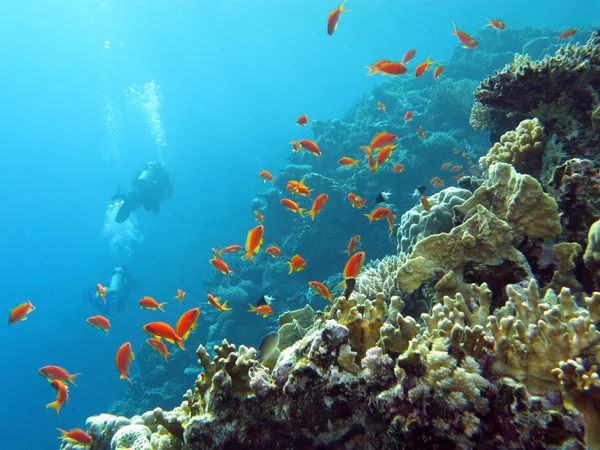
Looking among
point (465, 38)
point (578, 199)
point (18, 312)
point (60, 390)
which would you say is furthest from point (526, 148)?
point (18, 312)

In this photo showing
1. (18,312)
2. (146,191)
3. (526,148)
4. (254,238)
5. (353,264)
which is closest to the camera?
(526,148)

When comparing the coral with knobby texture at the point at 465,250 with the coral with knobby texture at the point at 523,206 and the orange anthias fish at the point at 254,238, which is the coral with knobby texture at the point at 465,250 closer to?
the coral with knobby texture at the point at 523,206

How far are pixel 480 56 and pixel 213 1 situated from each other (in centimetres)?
6985

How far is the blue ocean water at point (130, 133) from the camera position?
36.7 meters

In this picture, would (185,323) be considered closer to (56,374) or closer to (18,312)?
(56,374)

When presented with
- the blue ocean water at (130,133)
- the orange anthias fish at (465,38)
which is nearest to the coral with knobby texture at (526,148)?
the orange anthias fish at (465,38)

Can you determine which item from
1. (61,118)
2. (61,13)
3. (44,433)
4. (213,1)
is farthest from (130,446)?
(61,118)

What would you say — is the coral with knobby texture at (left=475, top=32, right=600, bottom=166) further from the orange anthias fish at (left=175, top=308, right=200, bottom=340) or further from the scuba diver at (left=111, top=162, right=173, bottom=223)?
the scuba diver at (left=111, top=162, right=173, bottom=223)

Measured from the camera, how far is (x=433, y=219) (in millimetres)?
4172

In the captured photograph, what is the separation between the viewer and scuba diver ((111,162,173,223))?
75.7 ft

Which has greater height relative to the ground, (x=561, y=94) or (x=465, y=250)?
(x=561, y=94)

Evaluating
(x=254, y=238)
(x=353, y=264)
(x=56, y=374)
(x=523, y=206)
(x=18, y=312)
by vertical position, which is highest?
(x=18, y=312)

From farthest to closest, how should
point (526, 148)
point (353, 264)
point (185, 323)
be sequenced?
point (185, 323) < point (353, 264) < point (526, 148)

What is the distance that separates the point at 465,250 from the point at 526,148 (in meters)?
2.16
